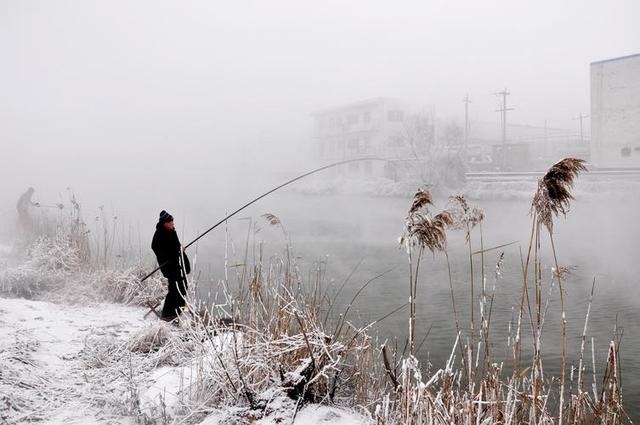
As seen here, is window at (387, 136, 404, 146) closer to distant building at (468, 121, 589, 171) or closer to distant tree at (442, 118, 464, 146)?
distant tree at (442, 118, 464, 146)

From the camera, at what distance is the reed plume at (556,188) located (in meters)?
2.47

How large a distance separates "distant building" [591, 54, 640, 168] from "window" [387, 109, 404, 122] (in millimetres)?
20792

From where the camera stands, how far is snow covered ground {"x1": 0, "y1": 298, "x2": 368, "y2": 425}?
3441 mm

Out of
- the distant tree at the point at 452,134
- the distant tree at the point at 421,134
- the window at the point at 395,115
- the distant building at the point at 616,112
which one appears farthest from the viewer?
the window at the point at 395,115

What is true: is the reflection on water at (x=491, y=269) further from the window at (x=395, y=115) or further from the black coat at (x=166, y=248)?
the window at (x=395, y=115)

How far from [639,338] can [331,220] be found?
21.3 m

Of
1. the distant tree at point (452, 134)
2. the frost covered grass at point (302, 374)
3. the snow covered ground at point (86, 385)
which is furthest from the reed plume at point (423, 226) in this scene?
the distant tree at point (452, 134)

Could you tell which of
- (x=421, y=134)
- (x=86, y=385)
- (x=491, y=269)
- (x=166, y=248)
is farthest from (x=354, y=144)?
(x=86, y=385)

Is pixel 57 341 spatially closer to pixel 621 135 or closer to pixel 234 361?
pixel 234 361

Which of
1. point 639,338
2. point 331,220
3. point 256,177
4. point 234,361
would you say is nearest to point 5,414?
point 234,361

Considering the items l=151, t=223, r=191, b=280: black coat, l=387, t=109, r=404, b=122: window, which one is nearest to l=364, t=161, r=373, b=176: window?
l=387, t=109, r=404, b=122: window

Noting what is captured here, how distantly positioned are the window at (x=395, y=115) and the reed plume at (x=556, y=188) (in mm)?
51479

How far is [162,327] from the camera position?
5.72 metres

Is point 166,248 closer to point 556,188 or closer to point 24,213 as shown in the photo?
point 556,188
